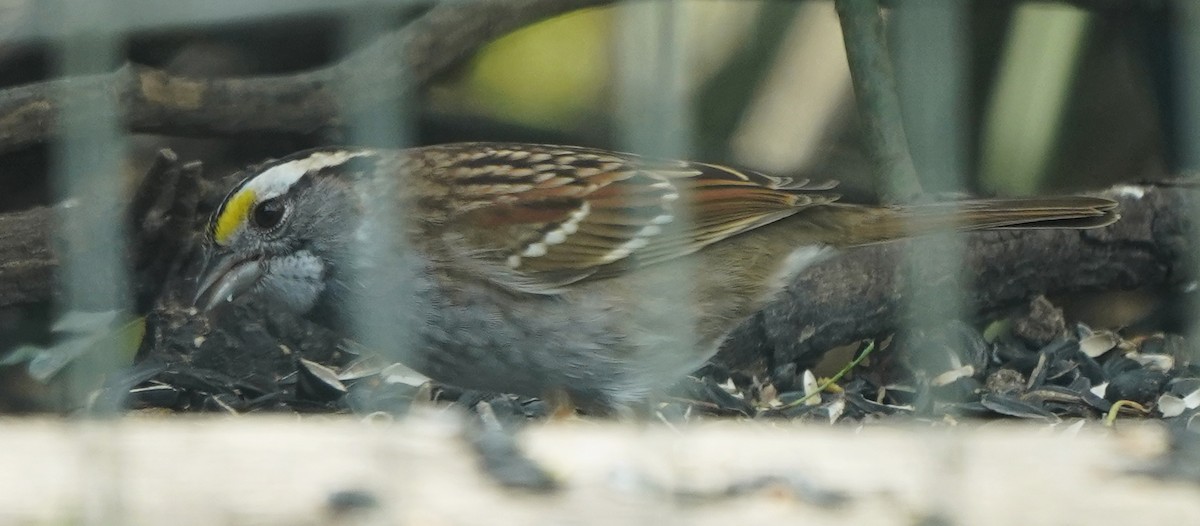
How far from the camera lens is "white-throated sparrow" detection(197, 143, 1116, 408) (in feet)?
8.57

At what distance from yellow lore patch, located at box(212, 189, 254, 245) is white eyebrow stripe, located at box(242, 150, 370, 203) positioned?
0.06 ft

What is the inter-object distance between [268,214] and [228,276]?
13 centimetres

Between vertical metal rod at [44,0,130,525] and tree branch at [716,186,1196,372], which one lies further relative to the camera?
tree branch at [716,186,1196,372]

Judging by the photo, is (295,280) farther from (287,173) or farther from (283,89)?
(283,89)

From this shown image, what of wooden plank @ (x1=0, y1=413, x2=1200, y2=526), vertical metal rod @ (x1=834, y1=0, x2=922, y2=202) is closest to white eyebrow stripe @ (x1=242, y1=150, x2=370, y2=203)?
vertical metal rod @ (x1=834, y1=0, x2=922, y2=202)

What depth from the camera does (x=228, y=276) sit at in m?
2.76

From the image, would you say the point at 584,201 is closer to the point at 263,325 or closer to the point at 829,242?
the point at 829,242

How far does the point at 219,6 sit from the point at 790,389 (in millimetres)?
2070

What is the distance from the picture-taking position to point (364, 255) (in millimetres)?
2646

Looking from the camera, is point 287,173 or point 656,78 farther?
point 287,173

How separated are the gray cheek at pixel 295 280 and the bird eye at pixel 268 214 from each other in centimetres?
6

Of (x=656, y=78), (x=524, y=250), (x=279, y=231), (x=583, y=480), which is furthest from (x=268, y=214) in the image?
(x=656, y=78)

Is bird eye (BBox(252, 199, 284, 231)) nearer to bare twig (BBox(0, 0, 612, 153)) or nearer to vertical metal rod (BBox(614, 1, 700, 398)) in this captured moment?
bare twig (BBox(0, 0, 612, 153))

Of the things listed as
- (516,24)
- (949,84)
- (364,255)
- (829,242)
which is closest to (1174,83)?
(829,242)
